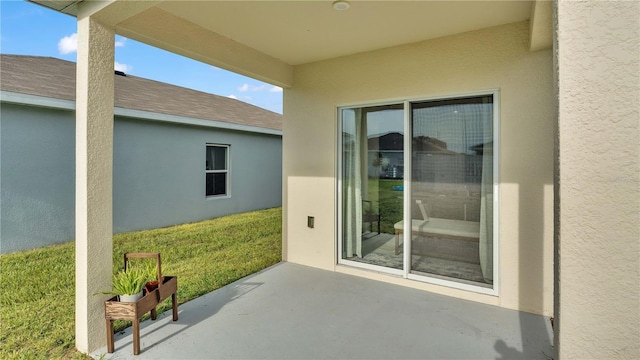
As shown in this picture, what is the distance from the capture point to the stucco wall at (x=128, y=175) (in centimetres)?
597

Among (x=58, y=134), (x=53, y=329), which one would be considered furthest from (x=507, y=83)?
(x=58, y=134)

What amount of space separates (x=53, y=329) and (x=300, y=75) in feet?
14.8

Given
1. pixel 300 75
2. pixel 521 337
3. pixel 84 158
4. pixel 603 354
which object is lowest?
pixel 521 337

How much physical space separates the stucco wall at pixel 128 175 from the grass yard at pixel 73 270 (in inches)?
20.0

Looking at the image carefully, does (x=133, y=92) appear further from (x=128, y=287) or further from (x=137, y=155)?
(x=128, y=287)

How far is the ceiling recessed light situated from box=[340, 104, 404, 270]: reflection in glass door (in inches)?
64.5

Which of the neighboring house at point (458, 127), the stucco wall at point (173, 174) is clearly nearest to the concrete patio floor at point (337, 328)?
the neighboring house at point (458, 127)

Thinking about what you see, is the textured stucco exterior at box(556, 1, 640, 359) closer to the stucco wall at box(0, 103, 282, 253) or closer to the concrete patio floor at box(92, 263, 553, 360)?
the concrete patio floor at box(92, 263, 553, 360)

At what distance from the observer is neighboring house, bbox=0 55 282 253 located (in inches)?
237

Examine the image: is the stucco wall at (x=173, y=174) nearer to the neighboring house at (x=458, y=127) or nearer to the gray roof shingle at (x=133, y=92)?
the gray roof shingle at (x=133, y=92)

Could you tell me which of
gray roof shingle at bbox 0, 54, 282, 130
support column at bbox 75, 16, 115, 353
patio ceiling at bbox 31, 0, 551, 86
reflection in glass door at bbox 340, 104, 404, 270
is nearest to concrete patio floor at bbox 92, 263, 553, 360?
support column at bbox 75, 16, 115, 353

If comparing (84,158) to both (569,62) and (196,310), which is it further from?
(569,62)

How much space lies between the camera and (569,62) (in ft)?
3.80

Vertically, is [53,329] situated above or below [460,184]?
below
